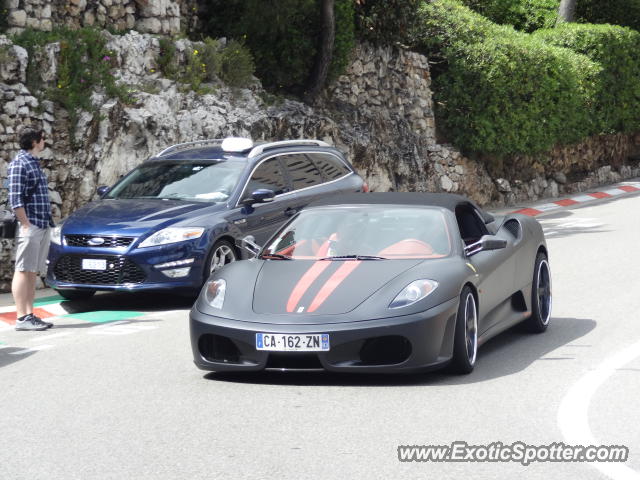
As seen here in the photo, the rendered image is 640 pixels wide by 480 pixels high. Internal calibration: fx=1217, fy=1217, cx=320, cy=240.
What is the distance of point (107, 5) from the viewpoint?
1900cm

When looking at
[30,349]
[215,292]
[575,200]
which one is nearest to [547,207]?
[575,200]

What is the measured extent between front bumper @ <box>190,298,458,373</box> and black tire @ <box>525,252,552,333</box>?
7.07 feet

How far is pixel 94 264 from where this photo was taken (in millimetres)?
12680

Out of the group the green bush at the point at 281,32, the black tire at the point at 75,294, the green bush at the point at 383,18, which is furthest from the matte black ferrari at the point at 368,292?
the green bush at the point at 383,18

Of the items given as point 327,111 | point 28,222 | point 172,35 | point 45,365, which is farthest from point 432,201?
point 327,111

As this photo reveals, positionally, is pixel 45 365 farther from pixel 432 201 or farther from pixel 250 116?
pixel 250 116

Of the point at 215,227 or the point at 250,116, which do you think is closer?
the point at 215,227

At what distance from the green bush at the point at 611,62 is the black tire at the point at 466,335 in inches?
910

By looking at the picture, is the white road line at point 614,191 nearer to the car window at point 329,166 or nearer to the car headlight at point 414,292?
the car window at point 329,166

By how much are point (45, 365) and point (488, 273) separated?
3.54 metres

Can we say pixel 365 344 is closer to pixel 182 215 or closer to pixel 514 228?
pixel 514 228

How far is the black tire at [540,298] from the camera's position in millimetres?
10320

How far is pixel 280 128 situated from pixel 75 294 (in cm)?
786

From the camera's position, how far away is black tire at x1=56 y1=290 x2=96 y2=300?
1336 cm
